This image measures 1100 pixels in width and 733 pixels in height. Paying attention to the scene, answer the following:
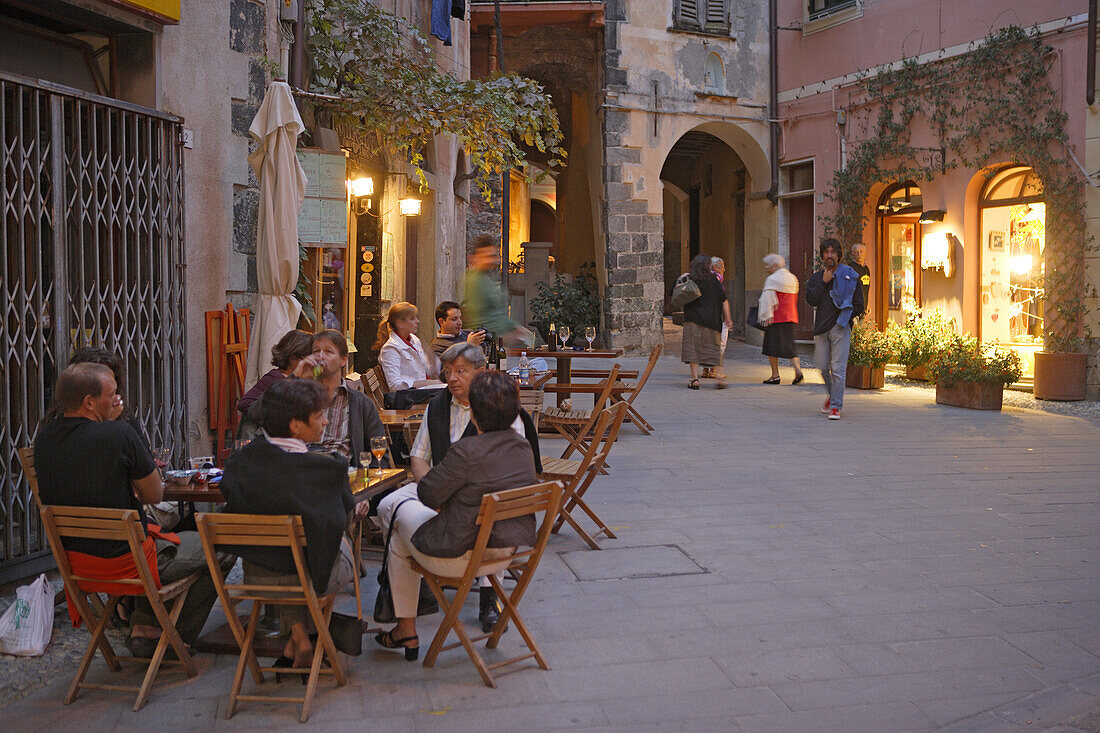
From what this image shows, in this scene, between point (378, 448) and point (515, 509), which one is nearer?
point (515, 509)

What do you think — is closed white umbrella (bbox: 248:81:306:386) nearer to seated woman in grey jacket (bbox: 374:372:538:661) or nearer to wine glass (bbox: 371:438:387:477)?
wine glass (bbox: 371:438:387:477)

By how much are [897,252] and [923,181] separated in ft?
4.91

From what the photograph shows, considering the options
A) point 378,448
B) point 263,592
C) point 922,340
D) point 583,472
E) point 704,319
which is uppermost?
point 704,319

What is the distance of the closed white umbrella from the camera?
20.5 ft

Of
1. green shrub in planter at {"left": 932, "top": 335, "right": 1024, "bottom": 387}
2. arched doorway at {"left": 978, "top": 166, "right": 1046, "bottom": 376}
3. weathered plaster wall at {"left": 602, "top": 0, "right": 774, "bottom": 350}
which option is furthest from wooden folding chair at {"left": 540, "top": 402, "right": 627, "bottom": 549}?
weathered plaster wall at {"left": 602, "top": 0, "right": 774, "bottom": 350}

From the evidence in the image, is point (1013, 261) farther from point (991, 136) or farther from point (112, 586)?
point (112, 586)

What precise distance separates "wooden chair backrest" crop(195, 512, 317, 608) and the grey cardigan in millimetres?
482

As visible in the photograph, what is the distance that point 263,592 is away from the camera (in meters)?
3.34

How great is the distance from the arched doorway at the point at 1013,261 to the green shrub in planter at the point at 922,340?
37.5 inches

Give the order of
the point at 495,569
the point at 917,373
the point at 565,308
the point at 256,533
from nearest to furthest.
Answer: the point at 256,533 < the point at 495,569 < the point at 917,373 < the point at 565,308

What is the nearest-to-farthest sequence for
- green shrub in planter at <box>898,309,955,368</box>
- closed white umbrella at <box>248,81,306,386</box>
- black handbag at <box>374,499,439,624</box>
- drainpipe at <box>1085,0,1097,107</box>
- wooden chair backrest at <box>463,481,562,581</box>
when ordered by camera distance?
wooden chair backrest at <box>463,481,562,581</box>
black handbag at <box>374,499,439,624</box>
closed white umbrella at <box>248,81,306,386</box>
drainpipe at <box>1085,0,1097,107</box>
green shrub in planter at <box>898,309,955,368</box>

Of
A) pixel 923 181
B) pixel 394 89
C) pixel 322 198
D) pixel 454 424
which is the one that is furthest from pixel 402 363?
pixel 923 181

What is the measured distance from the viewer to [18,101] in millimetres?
4586

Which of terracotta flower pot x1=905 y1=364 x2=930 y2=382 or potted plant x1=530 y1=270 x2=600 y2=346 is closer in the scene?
terracotta flower pot x1=905 y1=364 x2=930 y2=382
